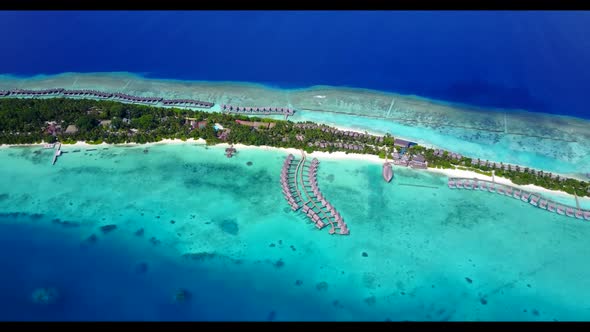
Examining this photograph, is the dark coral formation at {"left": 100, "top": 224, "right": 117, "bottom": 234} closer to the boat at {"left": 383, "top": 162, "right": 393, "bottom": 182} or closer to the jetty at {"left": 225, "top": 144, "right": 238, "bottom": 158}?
the jetty at {"left": 225, "top": 144, "right": 238, "bottom": 158}

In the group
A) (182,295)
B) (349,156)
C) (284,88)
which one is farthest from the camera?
(284,88)

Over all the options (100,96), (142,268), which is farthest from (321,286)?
(100,96)

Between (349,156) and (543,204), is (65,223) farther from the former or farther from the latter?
(543,204)

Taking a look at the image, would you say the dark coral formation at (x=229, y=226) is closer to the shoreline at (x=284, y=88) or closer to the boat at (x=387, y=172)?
the boat at (x=387, y=172)

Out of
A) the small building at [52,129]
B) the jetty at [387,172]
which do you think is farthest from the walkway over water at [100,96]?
the jetty at [387,172]

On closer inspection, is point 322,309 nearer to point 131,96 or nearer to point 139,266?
point 139,266

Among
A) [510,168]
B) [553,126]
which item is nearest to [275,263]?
[510,168]

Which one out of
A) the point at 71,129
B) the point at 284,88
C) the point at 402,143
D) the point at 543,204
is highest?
the point at 284,88
